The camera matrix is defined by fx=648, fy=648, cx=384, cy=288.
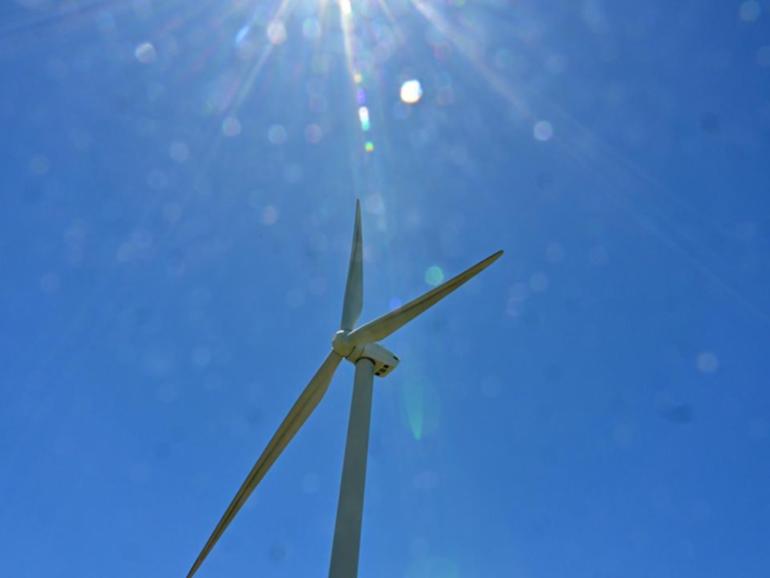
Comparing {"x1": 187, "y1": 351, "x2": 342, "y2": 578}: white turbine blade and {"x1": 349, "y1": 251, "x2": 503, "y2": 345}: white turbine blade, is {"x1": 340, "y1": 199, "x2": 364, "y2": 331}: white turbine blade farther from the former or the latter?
{"x1": 187, "y1": 351, "x2": 342, "y2": 578}: white turbine blade

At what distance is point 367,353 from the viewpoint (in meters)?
22.6

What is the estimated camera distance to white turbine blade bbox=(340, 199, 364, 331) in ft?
80.3

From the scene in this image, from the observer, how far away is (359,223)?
27.5m

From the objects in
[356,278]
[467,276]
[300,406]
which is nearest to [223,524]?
[300,406]

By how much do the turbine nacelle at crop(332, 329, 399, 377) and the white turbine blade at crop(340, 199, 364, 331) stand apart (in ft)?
3.49

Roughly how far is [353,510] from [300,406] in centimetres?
612

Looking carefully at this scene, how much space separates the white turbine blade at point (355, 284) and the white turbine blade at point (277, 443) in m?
2.48

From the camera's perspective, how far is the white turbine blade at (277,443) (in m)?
22.2

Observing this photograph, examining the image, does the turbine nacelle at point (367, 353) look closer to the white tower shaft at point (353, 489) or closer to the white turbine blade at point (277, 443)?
the white turbine blade at point (277, 443)

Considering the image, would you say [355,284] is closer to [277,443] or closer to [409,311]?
[409,311]

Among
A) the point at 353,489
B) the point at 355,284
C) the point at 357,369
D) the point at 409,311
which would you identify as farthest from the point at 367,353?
the point at 353,489

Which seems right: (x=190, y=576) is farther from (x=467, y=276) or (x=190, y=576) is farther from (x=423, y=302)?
(x=467, y=276)

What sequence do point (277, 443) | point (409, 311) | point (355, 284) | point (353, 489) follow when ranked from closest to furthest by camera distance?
point (353, 489), point (277, 443), point (409, 311), point (355, 284)

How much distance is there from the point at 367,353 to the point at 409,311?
222 centimetres
